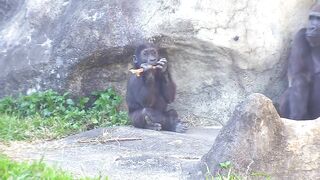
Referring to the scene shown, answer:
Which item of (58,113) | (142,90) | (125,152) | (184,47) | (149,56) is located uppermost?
(184,47)

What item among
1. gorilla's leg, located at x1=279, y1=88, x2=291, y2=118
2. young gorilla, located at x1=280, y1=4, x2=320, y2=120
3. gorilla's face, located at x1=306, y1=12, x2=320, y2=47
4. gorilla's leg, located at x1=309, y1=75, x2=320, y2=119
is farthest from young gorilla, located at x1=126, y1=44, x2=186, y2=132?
gorilla's face, located at x1=306, y1=12, x2=320, y2=47

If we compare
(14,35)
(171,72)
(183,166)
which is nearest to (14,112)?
(14,35)

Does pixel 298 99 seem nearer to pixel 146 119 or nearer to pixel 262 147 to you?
pixel 146 119

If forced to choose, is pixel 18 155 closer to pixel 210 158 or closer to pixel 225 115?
pixel 210 158

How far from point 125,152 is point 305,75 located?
Result: 2463 millimetres

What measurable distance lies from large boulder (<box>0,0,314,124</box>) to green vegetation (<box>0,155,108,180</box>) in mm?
3587

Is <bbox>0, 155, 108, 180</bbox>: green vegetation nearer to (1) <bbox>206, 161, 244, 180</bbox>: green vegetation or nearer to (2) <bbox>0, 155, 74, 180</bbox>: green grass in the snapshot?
(2) <bbox>0, 155, 74, 180</bbox>: green grass

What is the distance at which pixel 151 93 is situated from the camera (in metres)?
A: 7.98

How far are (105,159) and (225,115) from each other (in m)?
2.78

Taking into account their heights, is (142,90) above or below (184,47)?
below

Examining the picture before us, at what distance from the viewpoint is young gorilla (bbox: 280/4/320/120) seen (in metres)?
7.54

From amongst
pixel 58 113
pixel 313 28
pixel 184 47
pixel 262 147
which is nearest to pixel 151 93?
pixel 184 47

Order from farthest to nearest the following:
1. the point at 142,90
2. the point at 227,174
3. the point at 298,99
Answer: the point at 142,90
the point at 298,99
the point at 227,174

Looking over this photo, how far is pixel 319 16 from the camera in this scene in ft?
25.0
